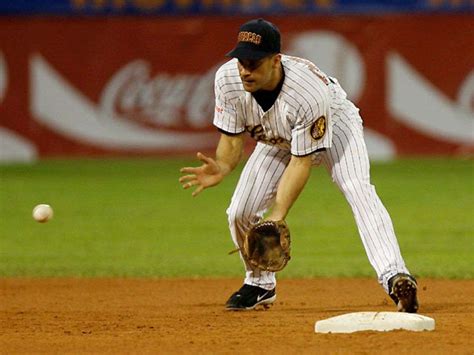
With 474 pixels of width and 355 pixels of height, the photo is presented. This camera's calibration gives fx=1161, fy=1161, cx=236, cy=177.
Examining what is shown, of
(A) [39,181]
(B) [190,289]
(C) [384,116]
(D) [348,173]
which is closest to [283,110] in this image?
(D) [348,173]

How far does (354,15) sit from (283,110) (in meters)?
13.5

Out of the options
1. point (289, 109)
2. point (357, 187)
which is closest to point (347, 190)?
point (357, 187)

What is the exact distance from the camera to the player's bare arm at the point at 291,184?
6535mm

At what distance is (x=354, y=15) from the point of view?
19.8m

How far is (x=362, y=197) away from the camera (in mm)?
6746

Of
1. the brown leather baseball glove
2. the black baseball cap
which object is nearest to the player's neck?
the black baseball cap

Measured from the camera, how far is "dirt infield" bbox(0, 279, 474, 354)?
5.76 meters

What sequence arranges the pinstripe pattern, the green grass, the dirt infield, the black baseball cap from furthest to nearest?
the green grass, the pinstripe pattern, the black baseball cap, the dirt infield

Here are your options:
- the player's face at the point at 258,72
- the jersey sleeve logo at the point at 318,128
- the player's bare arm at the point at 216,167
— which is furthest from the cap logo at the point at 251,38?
the player's bare arm at the point at 216,167

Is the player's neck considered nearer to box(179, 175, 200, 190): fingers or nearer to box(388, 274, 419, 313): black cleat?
box(179, 175, 200, 190): fingers

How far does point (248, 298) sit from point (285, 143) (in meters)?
1.10

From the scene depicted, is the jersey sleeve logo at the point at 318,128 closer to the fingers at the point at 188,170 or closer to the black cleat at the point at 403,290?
the fingers at the point at 188,170

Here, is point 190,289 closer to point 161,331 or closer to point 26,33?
point 161,331

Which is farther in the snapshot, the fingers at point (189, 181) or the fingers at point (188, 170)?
the fingers at point (189, 181)
